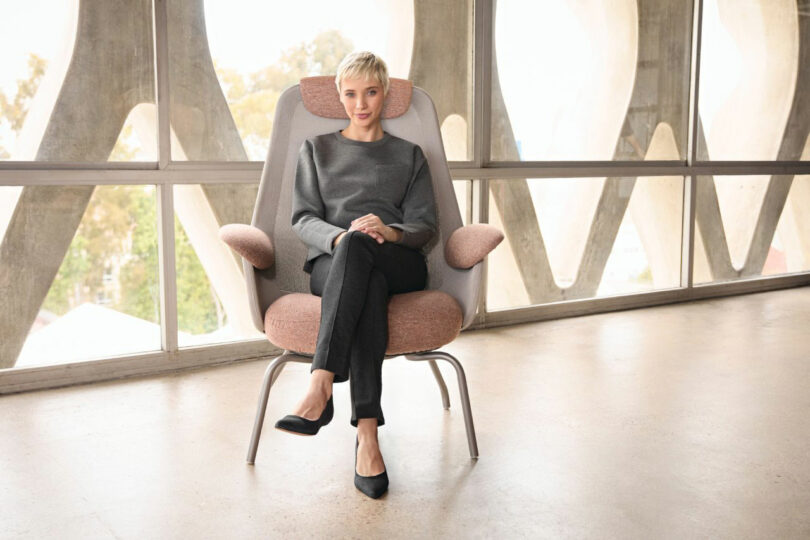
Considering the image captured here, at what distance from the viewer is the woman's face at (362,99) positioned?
8.07 ft

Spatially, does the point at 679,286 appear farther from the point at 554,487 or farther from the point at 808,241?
the point at 554,487

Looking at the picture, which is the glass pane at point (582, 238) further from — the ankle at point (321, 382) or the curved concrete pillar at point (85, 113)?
the ankle at point (321, 382)

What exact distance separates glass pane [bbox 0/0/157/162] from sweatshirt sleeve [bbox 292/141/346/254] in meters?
1.05

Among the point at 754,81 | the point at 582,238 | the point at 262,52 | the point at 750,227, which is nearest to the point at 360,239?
the point at 262,52

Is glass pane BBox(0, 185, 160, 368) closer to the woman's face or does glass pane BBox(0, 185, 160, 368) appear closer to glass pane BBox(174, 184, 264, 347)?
glass pane BBox(174, 184, 264, 347)

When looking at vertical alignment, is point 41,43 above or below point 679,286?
above

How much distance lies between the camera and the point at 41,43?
2.99 metres

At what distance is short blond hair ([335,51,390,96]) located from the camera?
246cm

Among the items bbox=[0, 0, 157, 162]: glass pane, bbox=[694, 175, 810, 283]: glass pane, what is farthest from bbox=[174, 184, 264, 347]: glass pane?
bbox=[694, 175, 810, 283]: glass pane

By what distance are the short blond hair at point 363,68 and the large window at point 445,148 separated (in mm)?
907

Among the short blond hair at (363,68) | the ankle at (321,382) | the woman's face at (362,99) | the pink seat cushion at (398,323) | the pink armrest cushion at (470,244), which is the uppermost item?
the short blond hair at (363,68)

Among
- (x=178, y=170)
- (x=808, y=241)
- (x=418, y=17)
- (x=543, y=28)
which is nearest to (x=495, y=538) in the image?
(x=178, y=170)

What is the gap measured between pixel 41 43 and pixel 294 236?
132cm

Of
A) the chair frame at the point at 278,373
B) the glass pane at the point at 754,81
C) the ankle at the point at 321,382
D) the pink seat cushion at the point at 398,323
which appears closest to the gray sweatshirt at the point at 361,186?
the pink seat cushion at the point at 398,323
